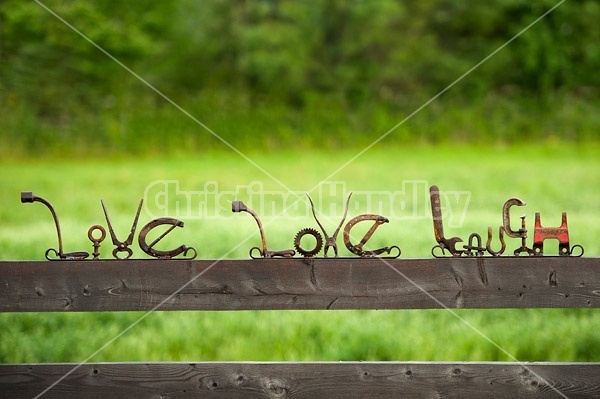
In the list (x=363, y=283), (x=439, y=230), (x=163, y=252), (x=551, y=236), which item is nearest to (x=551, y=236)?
(x=551, y=236)

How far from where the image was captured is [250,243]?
8219mm

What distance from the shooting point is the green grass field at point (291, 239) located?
5.66 m

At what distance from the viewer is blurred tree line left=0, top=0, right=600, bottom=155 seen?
24531mm

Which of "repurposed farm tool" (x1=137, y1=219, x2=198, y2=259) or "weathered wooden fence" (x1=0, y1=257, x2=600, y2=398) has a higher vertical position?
"repurposed farm tool" (x1=137, y1=219, x2=198, y2=259)

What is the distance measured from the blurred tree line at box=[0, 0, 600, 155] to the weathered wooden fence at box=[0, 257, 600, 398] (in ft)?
64.9

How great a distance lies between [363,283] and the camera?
308cm

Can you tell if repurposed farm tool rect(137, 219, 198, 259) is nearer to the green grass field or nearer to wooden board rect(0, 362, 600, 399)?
wooden board rect(0, 362, 600, 399)

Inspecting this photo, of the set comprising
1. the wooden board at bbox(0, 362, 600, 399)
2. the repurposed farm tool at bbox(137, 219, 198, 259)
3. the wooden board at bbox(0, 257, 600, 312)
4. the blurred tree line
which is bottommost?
the wooden board at bbox(0, 362, 600, 399)

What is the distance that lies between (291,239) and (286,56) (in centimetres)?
1828

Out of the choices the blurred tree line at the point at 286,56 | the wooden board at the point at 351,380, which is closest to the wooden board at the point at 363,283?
the wooden board at the point at 351,380

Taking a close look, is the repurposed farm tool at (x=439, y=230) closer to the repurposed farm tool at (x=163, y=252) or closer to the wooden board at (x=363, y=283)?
the wooden board at (x=363, y=283)

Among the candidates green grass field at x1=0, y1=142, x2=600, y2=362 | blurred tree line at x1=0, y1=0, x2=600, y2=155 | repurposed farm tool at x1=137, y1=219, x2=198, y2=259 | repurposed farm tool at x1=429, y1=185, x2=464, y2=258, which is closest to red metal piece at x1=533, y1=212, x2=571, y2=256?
repurposed farm tool at x1=429, y1=185, x2=464, y2=258

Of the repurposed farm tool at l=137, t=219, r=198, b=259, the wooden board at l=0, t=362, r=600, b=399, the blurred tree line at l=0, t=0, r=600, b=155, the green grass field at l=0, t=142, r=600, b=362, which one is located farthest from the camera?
the blurred tree line at l=0, t=0, r=600, b=155

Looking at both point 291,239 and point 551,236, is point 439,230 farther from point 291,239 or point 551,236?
point 291,239
